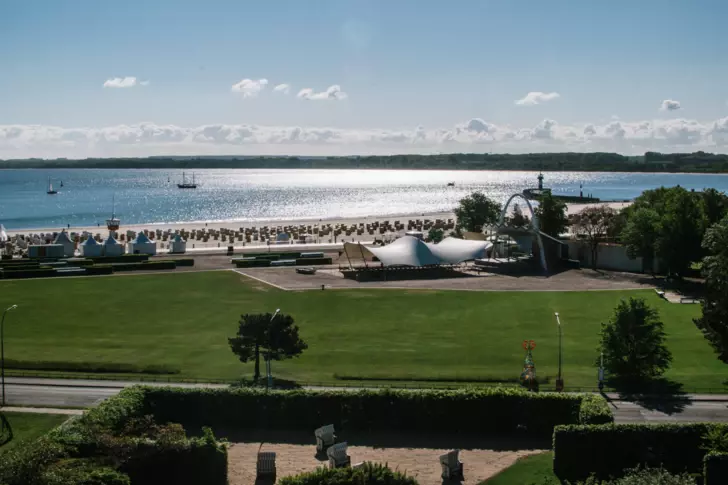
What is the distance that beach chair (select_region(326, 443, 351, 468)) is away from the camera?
28.5 m

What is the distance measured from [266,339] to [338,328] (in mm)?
12742

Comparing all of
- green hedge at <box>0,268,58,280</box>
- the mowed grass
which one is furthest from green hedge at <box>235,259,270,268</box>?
green hedge at <box>0,268,58,280</box>

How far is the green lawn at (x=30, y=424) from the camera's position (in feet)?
105

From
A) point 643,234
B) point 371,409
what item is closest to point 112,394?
point 371,409

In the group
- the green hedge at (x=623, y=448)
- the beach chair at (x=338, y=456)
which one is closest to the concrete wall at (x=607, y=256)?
the green hedge at (x=623, y=448)

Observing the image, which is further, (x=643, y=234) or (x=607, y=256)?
(x=607, y=256)

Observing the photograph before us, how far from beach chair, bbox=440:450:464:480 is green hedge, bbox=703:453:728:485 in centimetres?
853

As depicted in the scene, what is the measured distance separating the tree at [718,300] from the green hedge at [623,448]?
9.98 metres

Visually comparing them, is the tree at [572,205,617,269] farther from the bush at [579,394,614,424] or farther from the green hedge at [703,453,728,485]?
the green hedge at [703,453,728,485]

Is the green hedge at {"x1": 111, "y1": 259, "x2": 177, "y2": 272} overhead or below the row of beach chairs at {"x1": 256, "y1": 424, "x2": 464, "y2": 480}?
overhead

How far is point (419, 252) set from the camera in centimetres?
7638

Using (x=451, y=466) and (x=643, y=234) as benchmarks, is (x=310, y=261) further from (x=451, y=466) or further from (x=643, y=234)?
(x=451, y=466)

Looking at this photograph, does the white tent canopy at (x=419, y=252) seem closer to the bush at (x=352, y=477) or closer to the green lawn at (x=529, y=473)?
the green lawn at (x=529, y=473)

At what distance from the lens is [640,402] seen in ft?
120
